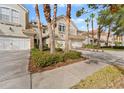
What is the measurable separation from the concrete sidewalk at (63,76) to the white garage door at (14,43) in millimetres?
1660

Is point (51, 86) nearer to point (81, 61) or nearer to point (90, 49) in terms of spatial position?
point (81, 61)

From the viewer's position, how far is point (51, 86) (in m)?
4.13

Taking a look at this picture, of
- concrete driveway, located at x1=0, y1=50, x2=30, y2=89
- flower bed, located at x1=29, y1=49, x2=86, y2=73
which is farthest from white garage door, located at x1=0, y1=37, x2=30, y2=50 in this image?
flower bed, located at x1=29, y1=49, x2=86, y2=73

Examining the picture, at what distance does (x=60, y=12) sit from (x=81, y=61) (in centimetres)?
Result: 190

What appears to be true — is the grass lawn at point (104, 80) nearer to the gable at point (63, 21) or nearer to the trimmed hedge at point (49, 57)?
the trimmed hedge at point (49, 57)

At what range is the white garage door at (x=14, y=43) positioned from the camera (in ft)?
20.0

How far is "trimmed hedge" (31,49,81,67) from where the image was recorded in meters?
5.26

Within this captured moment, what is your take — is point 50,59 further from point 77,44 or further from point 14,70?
point 77,44

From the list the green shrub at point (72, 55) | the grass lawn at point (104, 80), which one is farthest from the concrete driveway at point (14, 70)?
the green shrub at point (72, 55)

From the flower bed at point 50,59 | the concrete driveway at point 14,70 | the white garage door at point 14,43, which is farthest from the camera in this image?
the white garage door at point 14,43

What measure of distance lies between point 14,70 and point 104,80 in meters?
2.54

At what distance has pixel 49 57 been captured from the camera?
552cm

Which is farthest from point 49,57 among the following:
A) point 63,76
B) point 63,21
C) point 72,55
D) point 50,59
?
point 63,21
